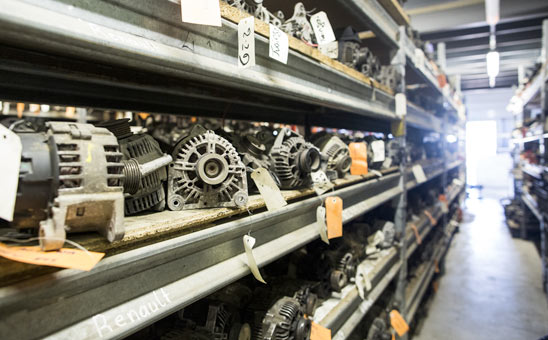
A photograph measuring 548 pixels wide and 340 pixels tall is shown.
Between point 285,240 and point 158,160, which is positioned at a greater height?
point 158,160

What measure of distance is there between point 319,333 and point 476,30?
649 cm

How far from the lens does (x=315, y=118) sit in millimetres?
2186

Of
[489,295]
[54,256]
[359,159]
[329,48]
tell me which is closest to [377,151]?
[359,159]

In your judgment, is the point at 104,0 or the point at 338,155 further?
the point at 338,155

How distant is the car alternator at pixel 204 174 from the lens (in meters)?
0.78

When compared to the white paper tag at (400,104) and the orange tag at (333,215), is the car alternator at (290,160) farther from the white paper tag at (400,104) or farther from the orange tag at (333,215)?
the white paper tag at (400,104)

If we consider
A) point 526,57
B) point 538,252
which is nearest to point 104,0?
point 538,252

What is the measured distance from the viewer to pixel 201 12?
62 centimetres

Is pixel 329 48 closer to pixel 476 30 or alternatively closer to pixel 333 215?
pixel 333 215

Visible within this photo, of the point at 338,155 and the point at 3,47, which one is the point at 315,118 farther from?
the point at 3,47

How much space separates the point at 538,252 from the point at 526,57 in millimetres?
4713

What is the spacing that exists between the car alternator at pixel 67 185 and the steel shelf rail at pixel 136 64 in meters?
0.14

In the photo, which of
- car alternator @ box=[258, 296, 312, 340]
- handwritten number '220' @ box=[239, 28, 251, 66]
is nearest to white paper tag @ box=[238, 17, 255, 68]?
handwritten number '220' @ box=[239, 28, 251, 66]

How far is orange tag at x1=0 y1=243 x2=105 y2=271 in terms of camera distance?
1.35ft
